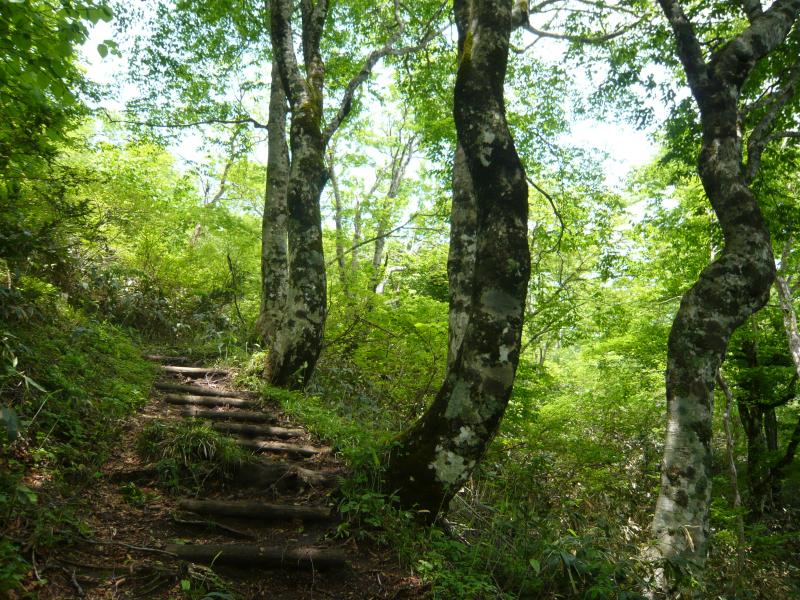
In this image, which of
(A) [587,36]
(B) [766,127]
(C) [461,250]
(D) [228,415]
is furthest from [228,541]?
(A) [587,36]

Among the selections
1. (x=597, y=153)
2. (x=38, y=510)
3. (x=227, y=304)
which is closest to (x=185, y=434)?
(x=38, y=510)

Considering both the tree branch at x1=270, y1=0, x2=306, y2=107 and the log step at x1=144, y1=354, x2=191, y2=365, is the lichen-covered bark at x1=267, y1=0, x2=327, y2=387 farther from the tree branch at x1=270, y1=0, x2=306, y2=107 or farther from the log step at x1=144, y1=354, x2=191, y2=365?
the log step at x1=144, y1=354, x2=191, y2=365

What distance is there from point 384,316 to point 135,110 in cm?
809

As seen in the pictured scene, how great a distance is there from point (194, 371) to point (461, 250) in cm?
494

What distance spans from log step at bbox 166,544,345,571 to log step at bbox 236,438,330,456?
162cm

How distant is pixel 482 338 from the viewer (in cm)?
377

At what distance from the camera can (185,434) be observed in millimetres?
4258

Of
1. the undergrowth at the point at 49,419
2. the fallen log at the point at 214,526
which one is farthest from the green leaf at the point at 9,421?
the fallen log at the point at 214,526

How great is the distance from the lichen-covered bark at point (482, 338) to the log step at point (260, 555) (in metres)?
0.82

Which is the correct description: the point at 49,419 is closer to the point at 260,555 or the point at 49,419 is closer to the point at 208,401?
the point at 260,555

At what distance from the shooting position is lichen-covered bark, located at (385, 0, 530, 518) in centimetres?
373

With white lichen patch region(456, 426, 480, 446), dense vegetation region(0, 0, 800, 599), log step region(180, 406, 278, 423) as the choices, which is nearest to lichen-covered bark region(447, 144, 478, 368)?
dense vegetation region(0, 0, 800, 599)

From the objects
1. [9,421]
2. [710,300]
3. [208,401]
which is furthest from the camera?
[208,401]

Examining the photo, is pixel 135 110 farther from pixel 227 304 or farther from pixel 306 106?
pixel 306 106
